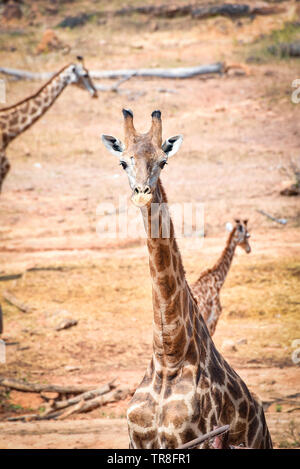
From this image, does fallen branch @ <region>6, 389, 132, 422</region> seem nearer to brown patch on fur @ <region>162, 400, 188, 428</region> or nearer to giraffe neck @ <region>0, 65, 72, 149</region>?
brown patch on fur @ <region>162, 400, 188, 428</region>

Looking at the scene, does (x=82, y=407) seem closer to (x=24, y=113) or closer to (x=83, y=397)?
(x=83, y=397)

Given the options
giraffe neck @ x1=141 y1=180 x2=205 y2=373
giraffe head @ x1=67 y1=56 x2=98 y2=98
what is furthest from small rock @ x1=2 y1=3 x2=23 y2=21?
giraffe neck @ x1=141 y1=180 x2=205 y2=373

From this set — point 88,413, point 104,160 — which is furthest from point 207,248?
point 104,160

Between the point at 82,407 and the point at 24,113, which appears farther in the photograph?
the point at 24,113

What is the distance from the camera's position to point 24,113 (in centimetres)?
1096

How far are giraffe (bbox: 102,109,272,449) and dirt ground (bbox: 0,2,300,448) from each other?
5.31 feet

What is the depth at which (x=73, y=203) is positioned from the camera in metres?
13.7

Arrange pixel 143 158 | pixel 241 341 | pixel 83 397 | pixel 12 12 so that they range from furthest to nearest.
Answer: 1. pixel 12 12
2. pixel 241 341
3. pixel 83 397
4. pixel 143 158

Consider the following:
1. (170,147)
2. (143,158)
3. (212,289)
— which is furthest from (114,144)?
(212,289)

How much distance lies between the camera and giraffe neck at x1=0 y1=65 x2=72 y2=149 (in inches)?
422

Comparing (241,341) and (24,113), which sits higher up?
(24,113)

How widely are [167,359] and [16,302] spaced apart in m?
6.25

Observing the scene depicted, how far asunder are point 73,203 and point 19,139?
4.25 m

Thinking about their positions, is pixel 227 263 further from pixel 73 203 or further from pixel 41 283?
pixel 73 203
